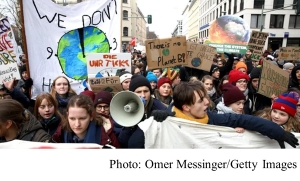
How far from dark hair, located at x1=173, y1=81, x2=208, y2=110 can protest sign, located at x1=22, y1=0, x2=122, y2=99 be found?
2.37 meters

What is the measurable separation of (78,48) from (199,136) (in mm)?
2853

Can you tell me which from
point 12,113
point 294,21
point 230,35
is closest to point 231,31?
point 230,35

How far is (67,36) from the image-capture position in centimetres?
386

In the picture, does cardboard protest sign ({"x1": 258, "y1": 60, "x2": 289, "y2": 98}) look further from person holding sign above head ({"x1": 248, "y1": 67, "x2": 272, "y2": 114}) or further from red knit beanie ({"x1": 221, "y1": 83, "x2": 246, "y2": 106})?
red knit beanie ({"x1": 221, "y1": 83, "x2": 246, "y2": 106})

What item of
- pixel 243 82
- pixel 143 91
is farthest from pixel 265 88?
pixel 143 91

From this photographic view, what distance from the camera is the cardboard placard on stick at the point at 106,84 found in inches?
137

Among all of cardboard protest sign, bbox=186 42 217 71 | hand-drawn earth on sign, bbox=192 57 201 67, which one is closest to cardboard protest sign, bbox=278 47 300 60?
cardboard protest sign, bbox=186 42 217 71

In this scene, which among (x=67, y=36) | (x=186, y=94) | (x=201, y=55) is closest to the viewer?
(x=186, y=94)

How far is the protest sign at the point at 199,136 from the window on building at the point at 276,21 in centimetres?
3584

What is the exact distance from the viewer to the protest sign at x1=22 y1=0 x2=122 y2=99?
3689 millimetres

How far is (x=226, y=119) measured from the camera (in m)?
A: 1.79

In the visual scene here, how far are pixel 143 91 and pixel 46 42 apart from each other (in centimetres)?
209

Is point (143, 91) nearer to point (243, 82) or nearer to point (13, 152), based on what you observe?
point (13, 152)
